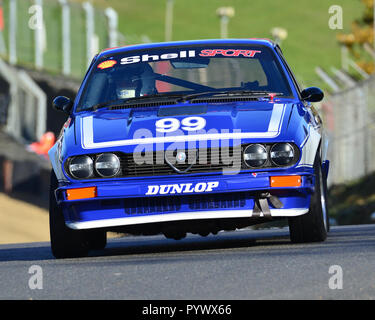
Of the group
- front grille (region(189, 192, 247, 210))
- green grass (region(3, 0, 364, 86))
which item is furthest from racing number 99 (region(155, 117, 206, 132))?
green grass (region(3, 0, 364, 86))

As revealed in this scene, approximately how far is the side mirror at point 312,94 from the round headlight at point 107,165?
1.93 meters

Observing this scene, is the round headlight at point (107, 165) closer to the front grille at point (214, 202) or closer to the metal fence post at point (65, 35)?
the front grille at point (214, 202)

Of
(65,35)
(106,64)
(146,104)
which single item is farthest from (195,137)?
(65,35)

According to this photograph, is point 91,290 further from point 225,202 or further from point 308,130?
point 308,130

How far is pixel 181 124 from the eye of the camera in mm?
7891

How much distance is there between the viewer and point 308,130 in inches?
319

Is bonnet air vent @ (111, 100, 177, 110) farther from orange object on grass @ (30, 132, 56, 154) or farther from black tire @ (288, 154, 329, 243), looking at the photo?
orange object on grass @ (30, 132, 56, 154)

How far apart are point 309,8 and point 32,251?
98490 millimetres

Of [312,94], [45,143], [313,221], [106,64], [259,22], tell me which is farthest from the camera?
[259,22]

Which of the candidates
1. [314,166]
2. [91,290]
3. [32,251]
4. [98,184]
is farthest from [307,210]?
[32,251]

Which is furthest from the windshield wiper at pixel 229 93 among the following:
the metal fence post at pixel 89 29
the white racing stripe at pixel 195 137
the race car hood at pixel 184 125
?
the metal fence post at pixel 89 29

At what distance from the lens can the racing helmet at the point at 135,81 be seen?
9.15 meters

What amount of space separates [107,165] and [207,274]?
56.9 inches

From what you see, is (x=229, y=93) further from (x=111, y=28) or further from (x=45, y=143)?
(x=111, y=28)
